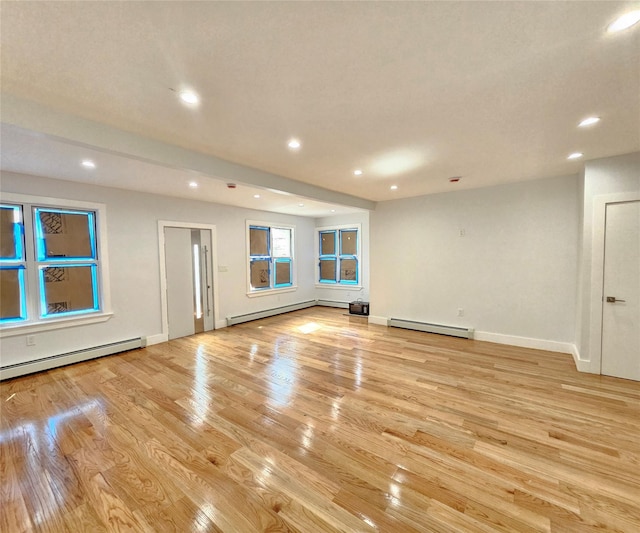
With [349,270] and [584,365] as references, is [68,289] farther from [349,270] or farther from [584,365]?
[584,365]

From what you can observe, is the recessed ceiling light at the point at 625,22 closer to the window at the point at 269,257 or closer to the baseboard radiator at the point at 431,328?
the baseboard radiator at the point at 431,328

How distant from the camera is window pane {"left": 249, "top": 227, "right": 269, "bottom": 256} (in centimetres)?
647

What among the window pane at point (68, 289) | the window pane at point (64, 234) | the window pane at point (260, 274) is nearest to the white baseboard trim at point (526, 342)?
the window pane at point (260, 274)

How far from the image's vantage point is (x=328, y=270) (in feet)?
26.3

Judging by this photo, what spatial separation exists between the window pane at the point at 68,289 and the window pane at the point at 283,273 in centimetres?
377

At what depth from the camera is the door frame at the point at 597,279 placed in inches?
127

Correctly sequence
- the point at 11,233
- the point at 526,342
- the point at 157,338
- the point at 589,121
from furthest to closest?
1. the point at 157,338
2. the point at 526,342
3. the point at 11,233
4. the point at 589,121

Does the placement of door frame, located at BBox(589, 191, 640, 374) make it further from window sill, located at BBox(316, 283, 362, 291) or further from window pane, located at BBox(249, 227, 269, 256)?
window pane, located at BBox(249, 227, 269, 256)

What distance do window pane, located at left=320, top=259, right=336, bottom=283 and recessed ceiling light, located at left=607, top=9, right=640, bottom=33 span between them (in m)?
6.66

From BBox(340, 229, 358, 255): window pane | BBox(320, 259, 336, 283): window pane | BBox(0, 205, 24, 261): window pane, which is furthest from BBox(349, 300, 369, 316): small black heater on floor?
BBox(0, 205, 24, 261): window pane

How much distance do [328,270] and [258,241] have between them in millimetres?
2305

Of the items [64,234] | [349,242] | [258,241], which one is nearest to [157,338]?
[64,234]

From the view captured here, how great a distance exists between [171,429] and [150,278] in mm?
3110

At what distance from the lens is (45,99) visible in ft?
6.26
